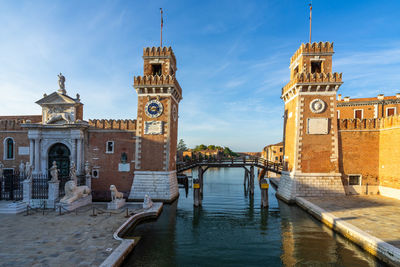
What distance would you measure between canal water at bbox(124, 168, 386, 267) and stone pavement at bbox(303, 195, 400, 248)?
4.61 ft

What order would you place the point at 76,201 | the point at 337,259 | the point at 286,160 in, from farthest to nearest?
1. the point at 286,160
2. the point at 76,201
3. the point at 337,259

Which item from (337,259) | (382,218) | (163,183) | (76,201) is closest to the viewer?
(337,259)

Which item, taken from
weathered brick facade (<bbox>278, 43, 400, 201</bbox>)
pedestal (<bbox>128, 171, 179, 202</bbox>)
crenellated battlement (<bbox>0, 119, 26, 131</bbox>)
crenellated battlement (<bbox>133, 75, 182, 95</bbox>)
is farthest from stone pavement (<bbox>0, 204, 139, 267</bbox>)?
weathered brick facade (<bbox>278, 43, 400, 201</bbox>)

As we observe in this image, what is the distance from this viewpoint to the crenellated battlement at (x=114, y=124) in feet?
74.7

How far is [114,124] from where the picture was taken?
22859mm

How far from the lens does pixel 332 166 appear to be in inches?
842

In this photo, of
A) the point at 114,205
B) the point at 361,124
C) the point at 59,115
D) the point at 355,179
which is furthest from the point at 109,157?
the point at 361,124

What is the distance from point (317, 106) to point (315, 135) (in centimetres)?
282

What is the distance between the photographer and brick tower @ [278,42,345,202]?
69.4 ft

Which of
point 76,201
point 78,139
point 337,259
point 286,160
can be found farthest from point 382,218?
point 78,139

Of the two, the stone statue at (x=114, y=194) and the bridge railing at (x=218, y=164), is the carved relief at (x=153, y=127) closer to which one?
the bridge railing at (x=218, y=164)

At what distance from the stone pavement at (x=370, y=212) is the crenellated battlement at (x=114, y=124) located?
1828 centimetres

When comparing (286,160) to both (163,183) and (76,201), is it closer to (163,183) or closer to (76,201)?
(163,183)

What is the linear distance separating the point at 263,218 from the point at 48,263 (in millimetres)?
14043
